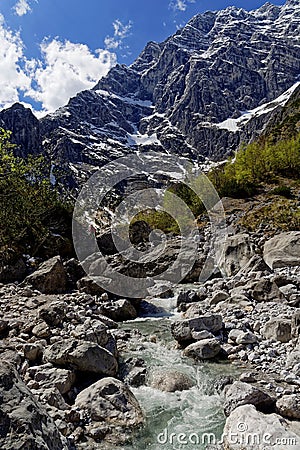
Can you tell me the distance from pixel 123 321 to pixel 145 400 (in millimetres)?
6459

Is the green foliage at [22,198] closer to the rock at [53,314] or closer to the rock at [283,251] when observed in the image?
the rock at [53,314]

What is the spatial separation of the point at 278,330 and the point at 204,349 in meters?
2.11

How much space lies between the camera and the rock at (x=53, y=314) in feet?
35.5

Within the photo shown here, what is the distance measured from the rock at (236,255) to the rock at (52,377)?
1219cm

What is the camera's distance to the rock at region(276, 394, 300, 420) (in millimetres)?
5948

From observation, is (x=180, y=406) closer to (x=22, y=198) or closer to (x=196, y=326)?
(x=196, y=326)

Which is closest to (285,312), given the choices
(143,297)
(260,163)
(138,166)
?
(143,297)

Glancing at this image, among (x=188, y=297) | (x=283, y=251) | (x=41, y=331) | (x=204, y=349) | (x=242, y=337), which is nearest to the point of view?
(x=204, y=349)

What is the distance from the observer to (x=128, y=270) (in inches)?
723

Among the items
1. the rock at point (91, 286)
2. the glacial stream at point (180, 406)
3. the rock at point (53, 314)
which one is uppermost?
the rock at point (91, 286)

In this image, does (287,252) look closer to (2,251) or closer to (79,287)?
(79,287)
